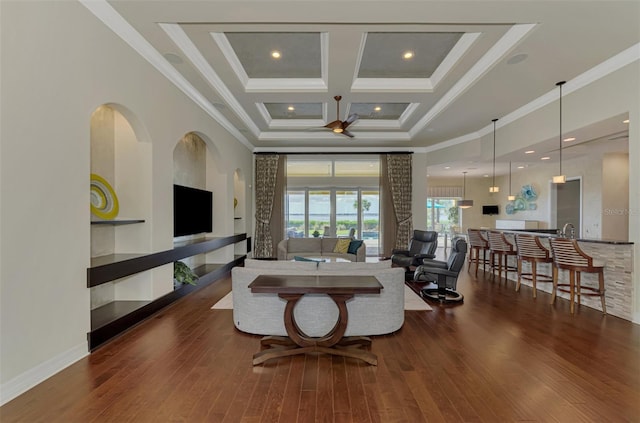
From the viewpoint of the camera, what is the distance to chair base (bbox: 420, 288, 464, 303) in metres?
4.65

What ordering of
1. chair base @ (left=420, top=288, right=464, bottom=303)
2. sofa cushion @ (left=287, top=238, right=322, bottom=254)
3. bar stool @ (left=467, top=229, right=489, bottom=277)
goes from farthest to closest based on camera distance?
sofa cushion @ (left=287, top=238, right=322, bottom=254), bar stool @ (left=467, top=229, right=489, bottom=277), chair base @ (left=420, top=288, right=464, bottom=303)

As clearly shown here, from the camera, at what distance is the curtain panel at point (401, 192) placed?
8.68m

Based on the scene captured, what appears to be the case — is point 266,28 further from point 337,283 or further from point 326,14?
point 337,283

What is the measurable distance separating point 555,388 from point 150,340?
3.79 meters

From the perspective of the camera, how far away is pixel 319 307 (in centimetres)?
319

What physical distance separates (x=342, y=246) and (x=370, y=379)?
4.64m

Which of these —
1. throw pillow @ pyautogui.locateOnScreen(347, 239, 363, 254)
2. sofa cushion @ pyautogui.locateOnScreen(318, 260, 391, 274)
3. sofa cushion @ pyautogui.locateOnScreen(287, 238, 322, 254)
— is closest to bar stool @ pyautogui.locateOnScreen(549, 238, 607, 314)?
sofa cushion @ pyautogui.locateOnScreen(318, 260, 391, 274)

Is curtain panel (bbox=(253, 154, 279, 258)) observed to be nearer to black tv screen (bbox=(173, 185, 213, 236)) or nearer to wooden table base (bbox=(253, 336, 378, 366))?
black tv screen (bbox=(173, 185, 213, 236))

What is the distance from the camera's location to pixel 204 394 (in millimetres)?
2273

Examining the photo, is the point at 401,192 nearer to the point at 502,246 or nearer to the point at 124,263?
the point at 502,246

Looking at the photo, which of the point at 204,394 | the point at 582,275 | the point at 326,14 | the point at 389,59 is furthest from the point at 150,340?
the point at 582,275

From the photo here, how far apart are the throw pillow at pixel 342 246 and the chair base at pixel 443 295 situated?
2278mm

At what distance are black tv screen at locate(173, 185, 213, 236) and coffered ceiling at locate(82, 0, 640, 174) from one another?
156cm

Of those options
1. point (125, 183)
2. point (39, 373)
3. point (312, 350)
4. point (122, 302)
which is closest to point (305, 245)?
point (122, 302)
